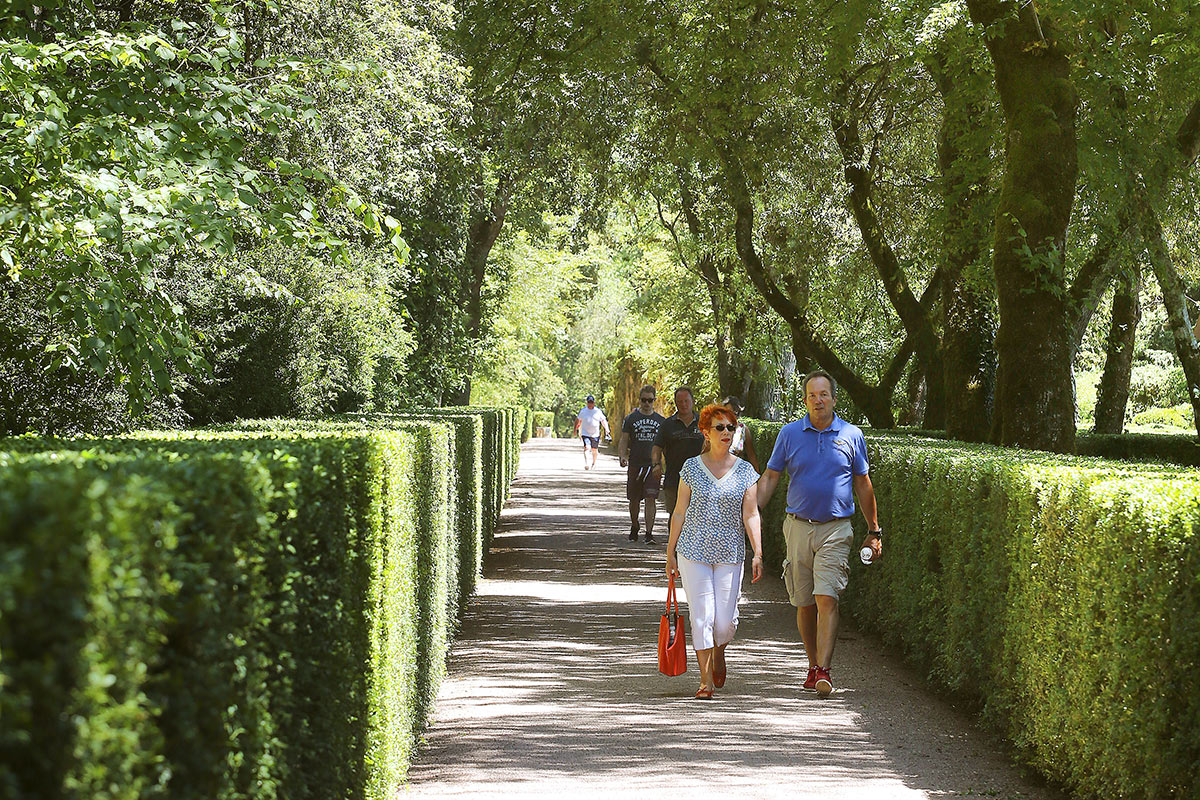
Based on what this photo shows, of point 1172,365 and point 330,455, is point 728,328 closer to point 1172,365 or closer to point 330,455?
point 1172,365

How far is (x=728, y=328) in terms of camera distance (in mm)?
36344

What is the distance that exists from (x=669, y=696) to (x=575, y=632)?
3.08m

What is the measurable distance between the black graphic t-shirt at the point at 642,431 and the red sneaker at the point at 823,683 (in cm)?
1018

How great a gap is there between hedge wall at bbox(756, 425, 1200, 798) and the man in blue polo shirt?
0.64 meters

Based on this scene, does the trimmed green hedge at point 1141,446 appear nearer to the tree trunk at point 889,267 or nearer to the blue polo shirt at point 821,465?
the tree trunk at point 889,267

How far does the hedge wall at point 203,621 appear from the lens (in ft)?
7.61

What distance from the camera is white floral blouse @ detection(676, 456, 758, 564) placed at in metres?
9.38

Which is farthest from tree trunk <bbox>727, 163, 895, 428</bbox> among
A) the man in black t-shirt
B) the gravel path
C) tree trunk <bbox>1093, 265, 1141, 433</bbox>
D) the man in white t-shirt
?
the man in white t-shirt

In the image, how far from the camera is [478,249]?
3088cm

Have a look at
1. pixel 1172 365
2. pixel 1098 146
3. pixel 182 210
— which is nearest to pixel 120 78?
pixel 182 210

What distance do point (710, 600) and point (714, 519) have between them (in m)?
0.55

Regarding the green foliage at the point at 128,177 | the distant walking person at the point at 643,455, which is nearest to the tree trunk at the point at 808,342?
the distant walking person at the point at 643,455

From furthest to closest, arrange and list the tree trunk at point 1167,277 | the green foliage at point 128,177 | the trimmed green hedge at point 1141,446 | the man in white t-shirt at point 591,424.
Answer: the man in white t-shirt at point 591,424 → the trimmed green hedge at point 1141,446 → the tree trunk at point 1167,277 → the green foliage at point 128,177

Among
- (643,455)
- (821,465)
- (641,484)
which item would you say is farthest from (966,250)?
(821,465)
